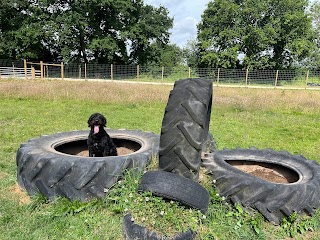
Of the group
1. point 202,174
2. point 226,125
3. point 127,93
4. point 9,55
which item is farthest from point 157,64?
point 202,174

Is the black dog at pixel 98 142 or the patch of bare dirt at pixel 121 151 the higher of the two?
the black dog at pixel 98 142

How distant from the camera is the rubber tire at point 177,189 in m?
2.64

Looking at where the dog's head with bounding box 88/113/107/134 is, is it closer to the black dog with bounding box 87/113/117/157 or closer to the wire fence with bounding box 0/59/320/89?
the black dog with bounding box 87/113/117/157

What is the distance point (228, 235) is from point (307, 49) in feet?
135

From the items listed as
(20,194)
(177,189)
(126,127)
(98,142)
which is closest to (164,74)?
(126,127)

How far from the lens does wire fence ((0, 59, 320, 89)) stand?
3050 centimetres

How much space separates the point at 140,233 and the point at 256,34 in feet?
128

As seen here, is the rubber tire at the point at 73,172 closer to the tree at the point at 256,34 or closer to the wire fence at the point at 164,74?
the wire fence at the point at 164,74

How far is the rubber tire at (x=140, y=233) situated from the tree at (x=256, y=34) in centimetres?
3770

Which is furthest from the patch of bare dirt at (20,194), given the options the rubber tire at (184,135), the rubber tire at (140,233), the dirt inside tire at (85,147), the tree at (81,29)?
the tree at (81,29)

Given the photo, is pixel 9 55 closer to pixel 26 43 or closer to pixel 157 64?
pixel 26 43

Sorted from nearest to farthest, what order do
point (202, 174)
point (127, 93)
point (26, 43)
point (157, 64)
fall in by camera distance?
point (202, 174) < point (127, 93) < point (26, 43) < point (157, 64)

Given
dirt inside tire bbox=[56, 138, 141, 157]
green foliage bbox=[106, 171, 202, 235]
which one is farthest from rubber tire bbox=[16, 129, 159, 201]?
dirt inside tire bbox=[56, 138, 141, 157]

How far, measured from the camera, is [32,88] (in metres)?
14.7
